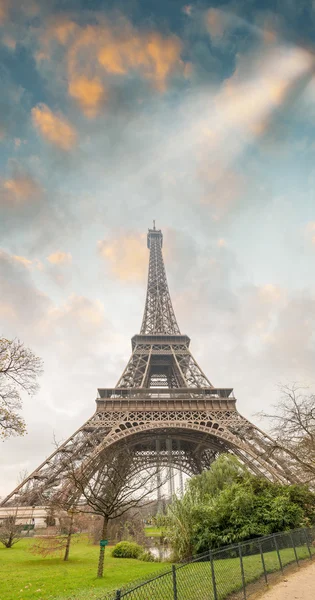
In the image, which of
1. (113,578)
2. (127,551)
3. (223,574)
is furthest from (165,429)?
(223,574)

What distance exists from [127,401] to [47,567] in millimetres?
19797

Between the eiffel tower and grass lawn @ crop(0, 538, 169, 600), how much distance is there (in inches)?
Answer: 229

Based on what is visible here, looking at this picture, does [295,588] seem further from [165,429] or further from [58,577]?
[165,429]

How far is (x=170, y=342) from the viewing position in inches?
1854

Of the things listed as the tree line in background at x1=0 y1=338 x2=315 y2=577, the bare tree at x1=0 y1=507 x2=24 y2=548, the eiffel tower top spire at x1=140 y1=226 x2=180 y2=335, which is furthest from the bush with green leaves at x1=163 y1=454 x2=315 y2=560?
the eiffel tower top spire at x1=140 y1=226 x2=180 y2=335

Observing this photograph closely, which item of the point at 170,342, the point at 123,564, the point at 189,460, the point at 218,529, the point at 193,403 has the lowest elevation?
the point at 123,564

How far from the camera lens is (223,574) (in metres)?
9.20

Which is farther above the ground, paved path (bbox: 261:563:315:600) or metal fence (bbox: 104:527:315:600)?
metal fence (bbox: 104:527:315:600)

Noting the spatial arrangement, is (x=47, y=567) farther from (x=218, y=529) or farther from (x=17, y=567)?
(x=218, y=529)

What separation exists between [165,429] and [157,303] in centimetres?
2637

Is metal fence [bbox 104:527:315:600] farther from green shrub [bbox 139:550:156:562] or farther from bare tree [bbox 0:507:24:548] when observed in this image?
bare tree [bbox 0:507:24:548]

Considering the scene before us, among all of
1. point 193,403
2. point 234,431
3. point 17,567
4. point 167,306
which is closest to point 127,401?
point 193,403

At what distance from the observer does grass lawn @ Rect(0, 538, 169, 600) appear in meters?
9.71

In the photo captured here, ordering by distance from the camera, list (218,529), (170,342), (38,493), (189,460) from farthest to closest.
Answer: (170,342)
(189,460)
(38,493)
(218,529)
